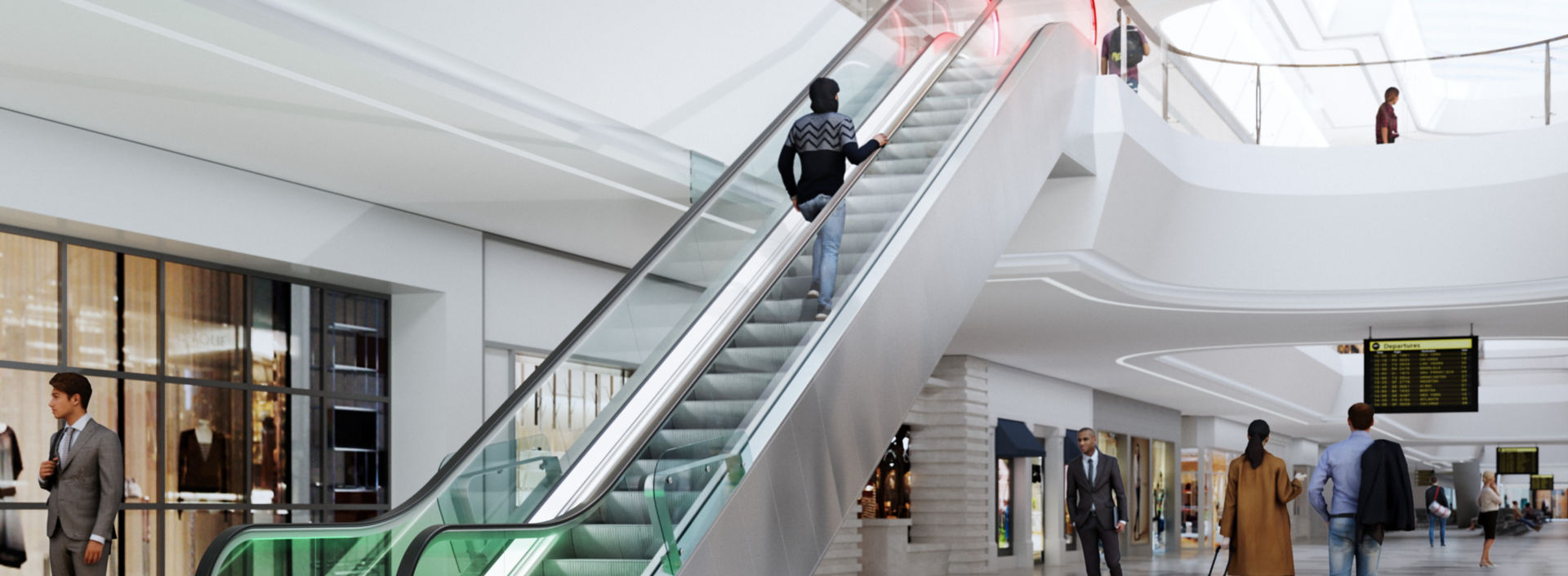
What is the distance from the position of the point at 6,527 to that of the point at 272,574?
4.39 metres

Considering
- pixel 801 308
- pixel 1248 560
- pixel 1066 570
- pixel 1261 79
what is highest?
pixel 1261 79

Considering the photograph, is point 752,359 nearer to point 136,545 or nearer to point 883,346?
point 883,346

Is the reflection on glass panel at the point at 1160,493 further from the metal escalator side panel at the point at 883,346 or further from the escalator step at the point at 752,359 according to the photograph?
the escalator step at the point at 752,359

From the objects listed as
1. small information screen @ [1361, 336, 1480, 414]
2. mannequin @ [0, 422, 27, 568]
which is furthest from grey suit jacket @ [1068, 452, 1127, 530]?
small information screen @ [1361, 336, 1480, 414]

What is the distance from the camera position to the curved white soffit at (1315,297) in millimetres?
14678

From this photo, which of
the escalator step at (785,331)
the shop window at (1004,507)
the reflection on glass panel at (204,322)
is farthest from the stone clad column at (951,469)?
the escalator step at (785,331)

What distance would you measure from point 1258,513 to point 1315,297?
23.6 ft

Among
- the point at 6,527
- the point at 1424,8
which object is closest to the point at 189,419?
the point at 6,527

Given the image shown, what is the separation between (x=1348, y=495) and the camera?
895cm

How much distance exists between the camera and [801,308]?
25.5 ft

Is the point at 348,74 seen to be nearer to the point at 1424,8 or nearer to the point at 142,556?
the point at 142,556

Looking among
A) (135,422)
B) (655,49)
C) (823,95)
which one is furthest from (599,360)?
(135,422)

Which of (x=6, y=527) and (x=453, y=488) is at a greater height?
(x=453, y=488)

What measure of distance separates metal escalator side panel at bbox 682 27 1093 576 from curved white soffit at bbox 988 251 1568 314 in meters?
3.34
